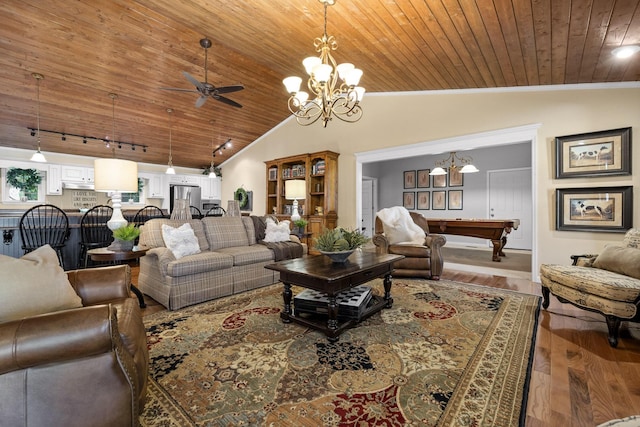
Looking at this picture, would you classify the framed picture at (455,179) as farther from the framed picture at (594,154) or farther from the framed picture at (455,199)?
the framed picture at (594,154)

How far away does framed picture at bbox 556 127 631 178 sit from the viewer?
3281 millimetres

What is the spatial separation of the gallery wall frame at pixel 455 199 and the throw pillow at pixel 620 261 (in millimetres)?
5117

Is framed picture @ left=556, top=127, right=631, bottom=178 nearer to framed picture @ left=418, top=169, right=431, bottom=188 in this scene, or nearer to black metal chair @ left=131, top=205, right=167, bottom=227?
framed picture @ left=418, top=169, right=431, bottom=188

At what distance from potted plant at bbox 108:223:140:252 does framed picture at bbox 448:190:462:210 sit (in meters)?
7.37

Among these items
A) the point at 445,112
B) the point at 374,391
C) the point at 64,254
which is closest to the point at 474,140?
Result: the point at 445,112

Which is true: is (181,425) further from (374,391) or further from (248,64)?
(248,64)

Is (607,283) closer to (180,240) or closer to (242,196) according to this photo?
(180,240)

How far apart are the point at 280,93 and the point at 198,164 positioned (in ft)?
13.5

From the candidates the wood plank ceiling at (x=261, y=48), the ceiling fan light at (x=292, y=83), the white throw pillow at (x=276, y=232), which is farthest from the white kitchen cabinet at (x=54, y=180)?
the ceiling fan light at (x=292, y=83)

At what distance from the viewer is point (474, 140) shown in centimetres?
438

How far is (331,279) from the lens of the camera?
6.88 ft

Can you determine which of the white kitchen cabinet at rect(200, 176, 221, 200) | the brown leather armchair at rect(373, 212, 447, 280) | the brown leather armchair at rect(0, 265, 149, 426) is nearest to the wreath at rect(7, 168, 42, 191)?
the white kitchen cabinet at rect(200, 176, 221, 200)

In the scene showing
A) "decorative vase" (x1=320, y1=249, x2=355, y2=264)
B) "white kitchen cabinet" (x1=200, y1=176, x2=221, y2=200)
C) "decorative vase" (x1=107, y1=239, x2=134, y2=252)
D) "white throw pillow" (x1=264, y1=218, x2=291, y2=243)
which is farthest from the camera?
"white kitchen cabinet" (x1=200, y1=176, x2=221, y2=200)

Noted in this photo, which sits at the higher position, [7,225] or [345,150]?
[345,150]
